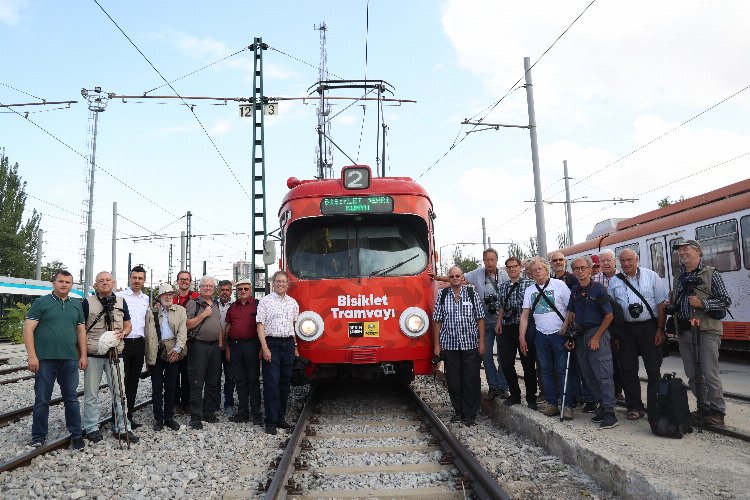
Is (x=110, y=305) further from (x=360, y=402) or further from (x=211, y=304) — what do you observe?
(x=360, y=402)

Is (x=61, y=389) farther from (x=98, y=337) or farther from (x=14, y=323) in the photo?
(x=14, y=323)

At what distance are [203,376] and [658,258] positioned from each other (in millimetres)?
11824

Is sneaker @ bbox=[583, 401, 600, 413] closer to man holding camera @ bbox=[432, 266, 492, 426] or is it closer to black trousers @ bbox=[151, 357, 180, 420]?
man holding camera @ bbox=[432, 266, 492, 426]

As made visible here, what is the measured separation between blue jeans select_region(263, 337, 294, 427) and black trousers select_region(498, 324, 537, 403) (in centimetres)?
276

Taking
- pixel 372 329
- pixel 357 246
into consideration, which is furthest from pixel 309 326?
pixel 357 246

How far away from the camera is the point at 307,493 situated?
473 cm

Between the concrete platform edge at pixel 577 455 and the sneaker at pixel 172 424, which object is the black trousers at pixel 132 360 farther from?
the concrete platform edge at pixel 577 455

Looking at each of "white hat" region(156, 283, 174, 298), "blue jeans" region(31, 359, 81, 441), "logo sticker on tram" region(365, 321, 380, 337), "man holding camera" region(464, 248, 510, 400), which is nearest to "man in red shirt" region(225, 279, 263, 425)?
"white hat" region(156, 283, 174, 298)

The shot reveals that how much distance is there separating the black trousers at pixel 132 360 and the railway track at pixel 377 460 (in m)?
2.16

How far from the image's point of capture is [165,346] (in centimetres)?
706

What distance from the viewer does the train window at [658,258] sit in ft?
46.4

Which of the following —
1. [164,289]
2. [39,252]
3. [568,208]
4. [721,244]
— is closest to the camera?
[164,289]

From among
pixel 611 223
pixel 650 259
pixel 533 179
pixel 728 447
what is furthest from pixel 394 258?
pixel 611 223

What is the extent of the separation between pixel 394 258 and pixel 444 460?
3.03 m
